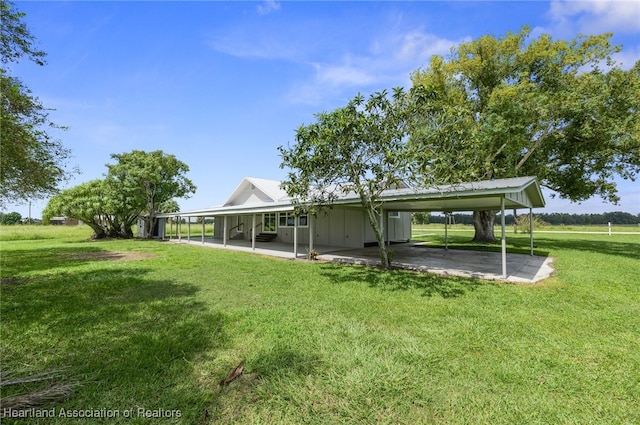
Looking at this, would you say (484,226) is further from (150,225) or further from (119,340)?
(150,225)

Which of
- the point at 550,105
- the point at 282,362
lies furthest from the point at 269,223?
the point at 550,105

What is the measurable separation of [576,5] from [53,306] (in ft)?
56.0

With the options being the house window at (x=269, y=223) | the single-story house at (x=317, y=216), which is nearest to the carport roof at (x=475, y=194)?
→ the single-story house at (x=317, y=216)

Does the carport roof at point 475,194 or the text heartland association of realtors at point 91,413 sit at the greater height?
the carport roof at point 475,194

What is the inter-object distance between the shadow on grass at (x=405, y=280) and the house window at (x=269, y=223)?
1079cm

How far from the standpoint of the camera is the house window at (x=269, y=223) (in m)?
19.1

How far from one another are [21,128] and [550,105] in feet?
64.3

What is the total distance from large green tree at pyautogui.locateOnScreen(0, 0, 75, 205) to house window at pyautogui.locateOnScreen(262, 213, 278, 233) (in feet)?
38.1

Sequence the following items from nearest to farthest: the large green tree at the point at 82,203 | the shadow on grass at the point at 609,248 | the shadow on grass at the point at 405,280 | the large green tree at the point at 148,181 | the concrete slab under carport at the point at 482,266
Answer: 1. the shadow on grass at the point at 405,280
2. the concrete slab under carport at the point at 482,266
3. the shadow on grass at the point at 609,248
4. the large green tree at the point at 82,203
5. the large green tree at the point at 148,181

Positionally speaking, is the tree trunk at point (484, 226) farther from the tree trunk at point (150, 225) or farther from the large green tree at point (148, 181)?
the tree trunk at point (150, 225)

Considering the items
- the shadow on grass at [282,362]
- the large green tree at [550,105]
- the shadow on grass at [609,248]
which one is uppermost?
the large green tree at [550,105]

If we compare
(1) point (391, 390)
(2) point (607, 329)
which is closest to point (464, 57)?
(2) point (607, 329)


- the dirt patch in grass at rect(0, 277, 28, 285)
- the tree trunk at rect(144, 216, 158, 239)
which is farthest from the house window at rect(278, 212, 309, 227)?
the tree trunk at rect(144, 216, 158, 239)

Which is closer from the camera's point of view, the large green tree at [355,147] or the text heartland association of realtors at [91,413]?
the text heartland association of realtors at [91,413]
